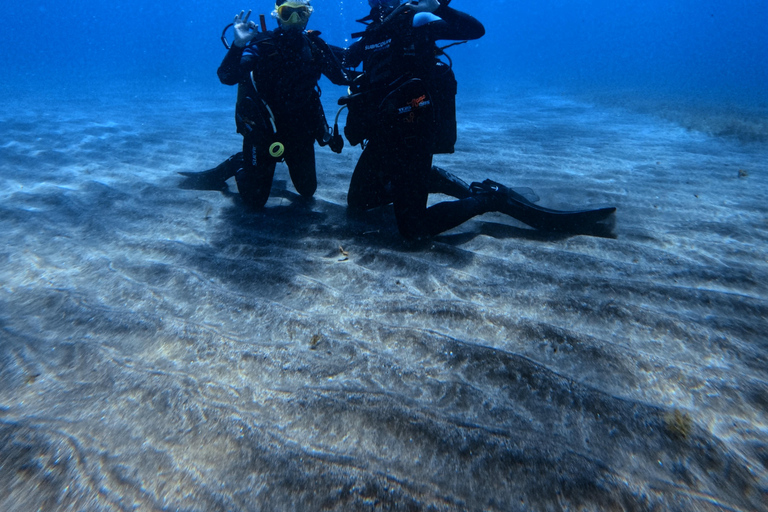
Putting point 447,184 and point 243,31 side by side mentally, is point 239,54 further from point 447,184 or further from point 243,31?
point 447,184

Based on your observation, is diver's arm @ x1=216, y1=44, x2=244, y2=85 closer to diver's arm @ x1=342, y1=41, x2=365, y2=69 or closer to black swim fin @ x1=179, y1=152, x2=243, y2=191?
black swim fin @ x1=179, y1=152, x2=243, y2=191

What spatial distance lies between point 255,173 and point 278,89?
3.46ft

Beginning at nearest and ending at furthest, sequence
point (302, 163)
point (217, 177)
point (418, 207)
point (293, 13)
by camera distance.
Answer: point (418, 207) < point (293, 13) < point (302, 163) < point (217, 177)

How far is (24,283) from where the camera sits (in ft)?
9.93

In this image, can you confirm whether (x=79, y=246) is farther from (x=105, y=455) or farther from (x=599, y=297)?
(x=599, y=297)

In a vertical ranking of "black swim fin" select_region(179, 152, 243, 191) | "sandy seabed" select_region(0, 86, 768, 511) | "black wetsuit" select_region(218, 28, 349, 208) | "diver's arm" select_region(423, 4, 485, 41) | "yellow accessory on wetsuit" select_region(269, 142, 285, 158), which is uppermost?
"diver's arm" select_region(423, 4, 485, 41)

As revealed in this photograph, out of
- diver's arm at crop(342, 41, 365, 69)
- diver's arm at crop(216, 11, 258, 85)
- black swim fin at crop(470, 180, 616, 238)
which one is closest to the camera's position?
black swim fin at crop(470, 180, 616, 238)

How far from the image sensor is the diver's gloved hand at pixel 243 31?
414 cm

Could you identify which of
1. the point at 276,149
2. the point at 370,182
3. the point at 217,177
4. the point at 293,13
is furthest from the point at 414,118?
the point at 217,177

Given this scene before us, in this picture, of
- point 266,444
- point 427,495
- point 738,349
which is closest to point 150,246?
point 266,444

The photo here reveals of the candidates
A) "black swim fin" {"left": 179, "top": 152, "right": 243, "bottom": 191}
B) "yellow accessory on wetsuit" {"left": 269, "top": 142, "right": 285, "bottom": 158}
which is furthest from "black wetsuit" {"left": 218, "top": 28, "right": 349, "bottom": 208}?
"black swim fin" {"left": 179, "top": 152, "right": 243, "bottom": 191}

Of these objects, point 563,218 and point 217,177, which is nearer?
point 563,218

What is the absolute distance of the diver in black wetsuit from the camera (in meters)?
4.08

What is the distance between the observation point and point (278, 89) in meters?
4.15
